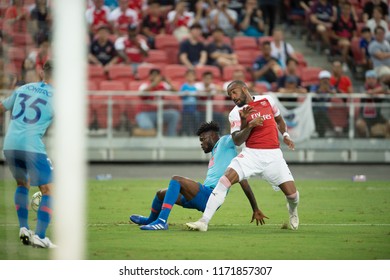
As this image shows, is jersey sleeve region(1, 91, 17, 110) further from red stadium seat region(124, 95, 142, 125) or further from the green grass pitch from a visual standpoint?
red stadium seat region(124, 95, 142, 125)

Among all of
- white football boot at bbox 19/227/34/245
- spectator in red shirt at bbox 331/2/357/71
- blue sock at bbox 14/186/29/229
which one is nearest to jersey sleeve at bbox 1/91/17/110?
blue sock at bbox 14/186/29/229

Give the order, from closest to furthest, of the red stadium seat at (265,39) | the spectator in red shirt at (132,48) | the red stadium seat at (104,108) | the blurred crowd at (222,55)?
the red stadium seat at (104,108), the blurred crowd at (222,55), the spectator in red shirt at (132,48), the red stadium seat at (265,39)

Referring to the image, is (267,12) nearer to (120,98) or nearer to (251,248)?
(120,98)

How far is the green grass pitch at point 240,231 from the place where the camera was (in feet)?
34.2

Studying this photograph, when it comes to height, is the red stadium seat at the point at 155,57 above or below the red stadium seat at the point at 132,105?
above

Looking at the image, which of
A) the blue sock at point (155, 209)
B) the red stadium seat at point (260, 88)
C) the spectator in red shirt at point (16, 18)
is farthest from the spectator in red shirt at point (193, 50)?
the blue sock at point (155, 209)

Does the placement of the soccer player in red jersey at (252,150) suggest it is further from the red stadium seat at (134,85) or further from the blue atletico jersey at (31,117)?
the red stadium seat at (134,85)

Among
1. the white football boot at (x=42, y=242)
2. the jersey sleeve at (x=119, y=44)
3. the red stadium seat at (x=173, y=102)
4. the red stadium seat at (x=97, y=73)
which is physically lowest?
the red stadium seat at (x=173, y=102)

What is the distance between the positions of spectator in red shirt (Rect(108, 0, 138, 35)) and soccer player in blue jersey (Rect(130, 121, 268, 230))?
44.6 feet

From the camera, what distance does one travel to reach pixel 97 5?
992 inches

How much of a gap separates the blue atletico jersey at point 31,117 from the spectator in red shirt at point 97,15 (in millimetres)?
14312

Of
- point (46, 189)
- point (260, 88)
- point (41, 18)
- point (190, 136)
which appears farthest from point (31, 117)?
point (260, 88)

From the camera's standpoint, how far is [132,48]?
81.4ft
